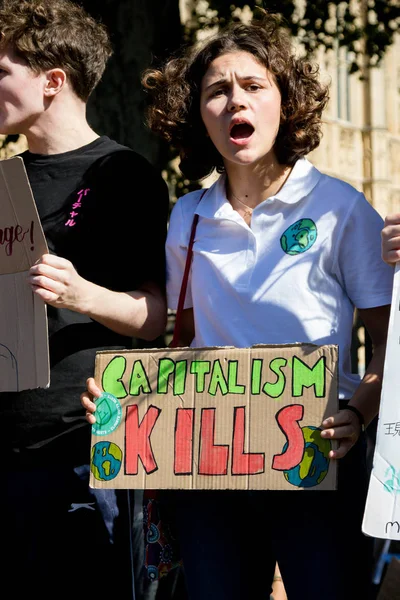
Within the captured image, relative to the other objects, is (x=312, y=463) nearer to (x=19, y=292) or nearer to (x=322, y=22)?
(x=19, y=292)

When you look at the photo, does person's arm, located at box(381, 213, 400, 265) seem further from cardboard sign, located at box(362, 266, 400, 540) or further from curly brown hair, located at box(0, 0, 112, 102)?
curly brown hair, located at box(0, 0, 112, 102)

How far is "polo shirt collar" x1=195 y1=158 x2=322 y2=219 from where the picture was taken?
8.34 ft

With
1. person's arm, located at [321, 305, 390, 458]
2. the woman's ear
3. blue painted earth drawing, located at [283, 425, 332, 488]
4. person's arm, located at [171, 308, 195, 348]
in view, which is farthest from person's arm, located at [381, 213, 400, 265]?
the woman's ear

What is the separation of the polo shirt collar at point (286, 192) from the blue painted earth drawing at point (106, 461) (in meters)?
0.64

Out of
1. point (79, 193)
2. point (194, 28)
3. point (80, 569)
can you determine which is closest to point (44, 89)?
point (79, 193)

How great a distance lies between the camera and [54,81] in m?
2.90

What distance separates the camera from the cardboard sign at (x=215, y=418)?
7.52ft

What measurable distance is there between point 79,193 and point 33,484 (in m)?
0.79

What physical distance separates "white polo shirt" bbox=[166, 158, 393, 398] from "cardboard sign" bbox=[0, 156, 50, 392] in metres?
0.41

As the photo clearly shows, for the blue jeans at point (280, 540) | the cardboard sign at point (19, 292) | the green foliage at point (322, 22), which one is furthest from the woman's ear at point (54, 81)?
the green foliage at point (322, 22)

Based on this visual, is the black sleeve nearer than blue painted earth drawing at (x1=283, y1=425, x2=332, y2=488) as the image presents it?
No

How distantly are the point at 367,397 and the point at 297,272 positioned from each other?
34 cm

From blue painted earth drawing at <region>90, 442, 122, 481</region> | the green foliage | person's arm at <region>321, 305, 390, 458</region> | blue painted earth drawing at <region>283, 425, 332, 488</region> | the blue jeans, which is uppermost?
the green foliage

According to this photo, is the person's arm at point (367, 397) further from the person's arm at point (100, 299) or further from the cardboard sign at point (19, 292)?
the cardboard sign at point (19, 292)
